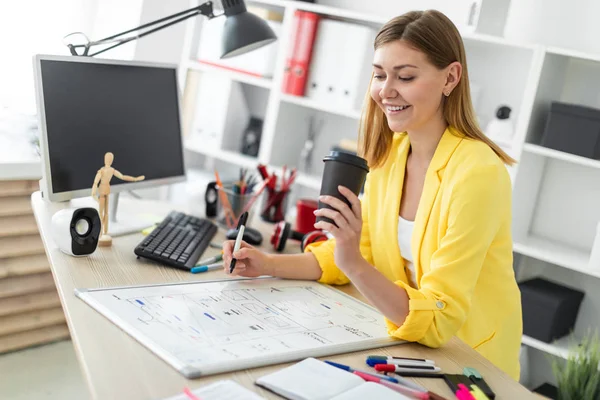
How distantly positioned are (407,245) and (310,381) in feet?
2.25

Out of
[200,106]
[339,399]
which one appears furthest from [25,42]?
[339,399]

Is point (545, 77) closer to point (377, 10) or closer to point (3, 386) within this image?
point (377, 10)

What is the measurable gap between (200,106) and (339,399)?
7.81ft

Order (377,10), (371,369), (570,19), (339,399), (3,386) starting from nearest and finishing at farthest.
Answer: (339,399) < (371,369) < (3,386) < (570,19) < (377,10)

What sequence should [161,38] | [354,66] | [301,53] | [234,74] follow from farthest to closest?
[161,38], [234,74], [301,53], [354,66]

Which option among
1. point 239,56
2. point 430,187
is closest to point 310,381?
point 430,187

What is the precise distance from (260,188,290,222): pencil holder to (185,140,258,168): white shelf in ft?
2.61

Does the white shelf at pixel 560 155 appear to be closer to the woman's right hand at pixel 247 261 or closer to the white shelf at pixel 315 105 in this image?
the white shelf at pixel 315 105

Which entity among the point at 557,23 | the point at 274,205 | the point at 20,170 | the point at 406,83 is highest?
the point at 557,23

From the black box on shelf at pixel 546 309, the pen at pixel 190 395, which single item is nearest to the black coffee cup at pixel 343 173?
the pen at pixel 190 395

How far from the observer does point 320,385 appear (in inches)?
43.3

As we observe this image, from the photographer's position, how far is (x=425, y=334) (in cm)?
140

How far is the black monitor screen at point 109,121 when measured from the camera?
1.71m

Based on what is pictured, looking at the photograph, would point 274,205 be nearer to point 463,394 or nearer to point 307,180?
point 307,180
